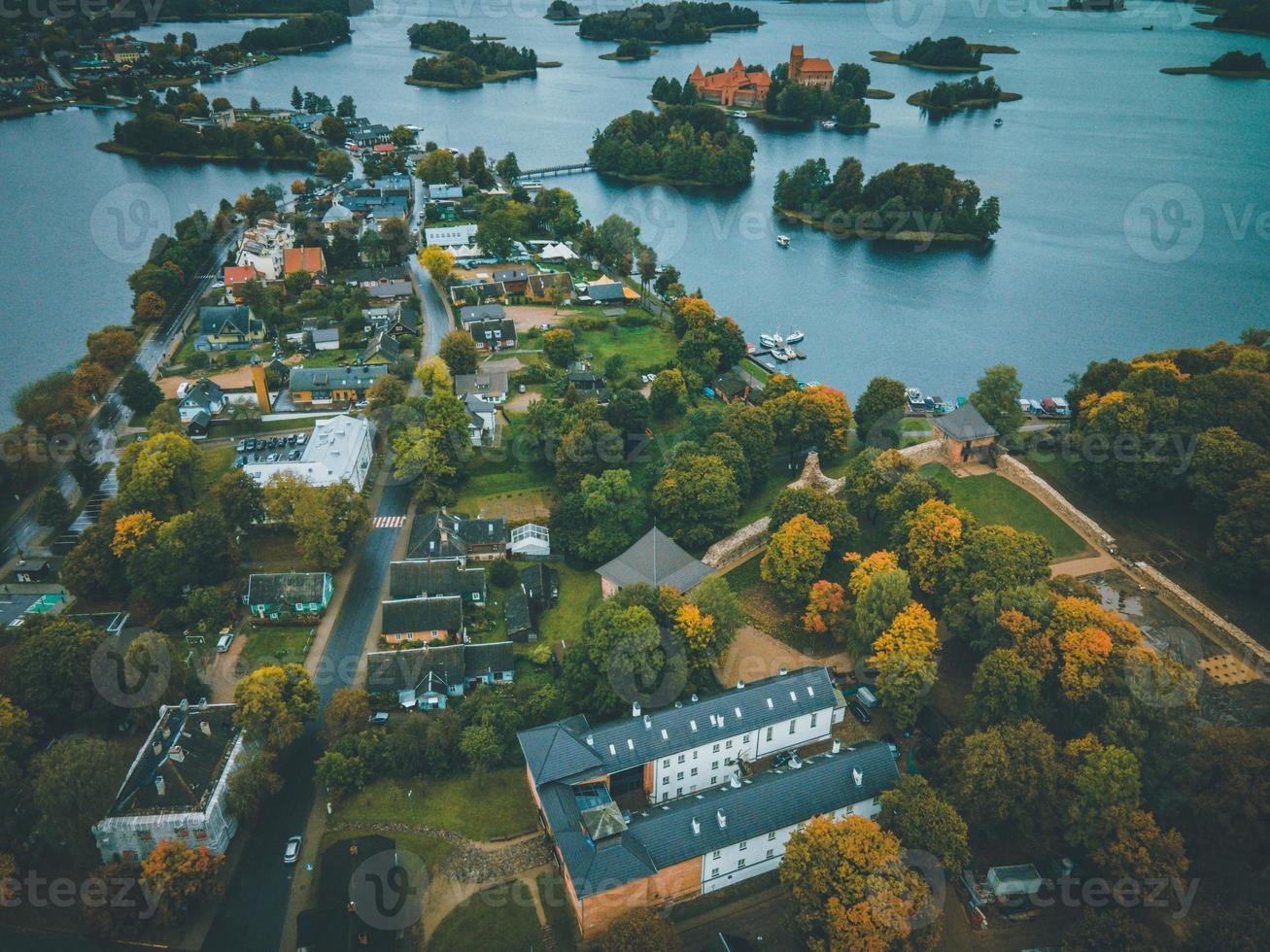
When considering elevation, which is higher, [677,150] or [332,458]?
[677,150]

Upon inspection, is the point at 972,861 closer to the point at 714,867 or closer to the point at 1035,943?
the point at 1035,943

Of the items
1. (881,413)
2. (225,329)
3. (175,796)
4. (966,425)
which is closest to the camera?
(175,796)

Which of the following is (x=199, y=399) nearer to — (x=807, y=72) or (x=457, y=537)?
(x=457, y=537)

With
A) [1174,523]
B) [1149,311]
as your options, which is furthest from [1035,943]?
[1149,311]

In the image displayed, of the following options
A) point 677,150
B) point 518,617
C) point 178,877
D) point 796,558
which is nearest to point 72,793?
point 178,877

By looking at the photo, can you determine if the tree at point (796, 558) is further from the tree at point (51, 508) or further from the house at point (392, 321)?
the house at point (392, 321)

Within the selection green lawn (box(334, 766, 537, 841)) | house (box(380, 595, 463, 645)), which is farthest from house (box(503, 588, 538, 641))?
green lawn (box(334, 766, 537, 841))
